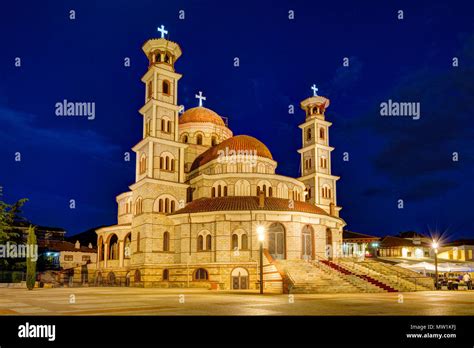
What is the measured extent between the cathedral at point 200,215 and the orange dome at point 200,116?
3993 millimetres

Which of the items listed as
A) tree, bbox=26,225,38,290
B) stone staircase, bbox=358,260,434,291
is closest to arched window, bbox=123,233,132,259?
tree, bbox=26,225,38,290

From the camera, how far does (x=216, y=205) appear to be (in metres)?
43.8

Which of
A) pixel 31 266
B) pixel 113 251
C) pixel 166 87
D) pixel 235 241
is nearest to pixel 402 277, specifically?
pixel 235 241

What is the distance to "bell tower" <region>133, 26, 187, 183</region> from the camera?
4825 centimetres

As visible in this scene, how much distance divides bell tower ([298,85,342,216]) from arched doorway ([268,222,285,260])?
1929 cm

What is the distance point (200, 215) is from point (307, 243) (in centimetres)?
1016

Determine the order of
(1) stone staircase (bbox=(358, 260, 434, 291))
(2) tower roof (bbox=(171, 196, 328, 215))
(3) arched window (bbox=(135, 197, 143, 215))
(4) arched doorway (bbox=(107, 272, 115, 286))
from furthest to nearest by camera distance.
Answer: (4) arched doorway (bbox=(107, 272, 115, 286))
(3) arched window (bbox=(135, 197, 143, 215))
(2) tower roof (bbox=(171, 196, 328, 215))
(1) stone staircase (bbox=(358, 260, 434, 291))

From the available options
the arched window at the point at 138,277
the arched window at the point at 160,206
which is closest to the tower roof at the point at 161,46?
the arched window at the point at 160,206

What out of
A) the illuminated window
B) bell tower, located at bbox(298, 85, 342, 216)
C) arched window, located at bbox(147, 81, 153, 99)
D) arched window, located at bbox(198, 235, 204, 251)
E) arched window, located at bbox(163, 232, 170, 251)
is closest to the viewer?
arched window, located at bbox(198, 235, 204, 251)

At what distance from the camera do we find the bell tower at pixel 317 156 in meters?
62.3

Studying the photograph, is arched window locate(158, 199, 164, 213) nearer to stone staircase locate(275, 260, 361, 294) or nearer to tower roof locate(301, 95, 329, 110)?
stone staircase locate(275, 260, 361, 294)

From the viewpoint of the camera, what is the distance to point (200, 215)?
43.6 m
